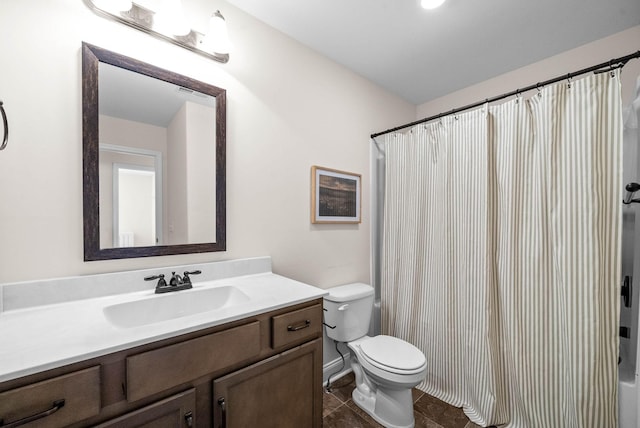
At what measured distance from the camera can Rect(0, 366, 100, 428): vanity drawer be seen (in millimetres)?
602

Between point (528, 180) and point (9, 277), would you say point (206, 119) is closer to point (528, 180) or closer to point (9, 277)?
point (9, 277)

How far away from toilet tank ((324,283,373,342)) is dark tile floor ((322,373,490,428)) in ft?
1.27

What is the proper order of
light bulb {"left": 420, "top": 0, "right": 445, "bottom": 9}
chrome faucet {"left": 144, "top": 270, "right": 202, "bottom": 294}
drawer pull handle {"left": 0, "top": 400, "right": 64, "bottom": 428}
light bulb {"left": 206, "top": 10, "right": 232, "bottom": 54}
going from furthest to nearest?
light bulb {"left": 420, "top": 0, "right": 445, "bottom": 9}
light bulb {"left": 206, "top": 10, "right": 232, "bottom": 54}
chrome faucet {"left": 144, "top": 270, "right": 202, "bottom": 294}
drawer pull handle {"left": 0, "top": 400, "right": 64, "bottom": 428}

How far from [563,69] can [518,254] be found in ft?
4.84

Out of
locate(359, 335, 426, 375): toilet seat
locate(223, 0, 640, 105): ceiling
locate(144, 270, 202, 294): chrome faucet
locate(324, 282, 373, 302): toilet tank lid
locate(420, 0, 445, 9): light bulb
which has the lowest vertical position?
locate(359, 335, 426, 375): toilet seat

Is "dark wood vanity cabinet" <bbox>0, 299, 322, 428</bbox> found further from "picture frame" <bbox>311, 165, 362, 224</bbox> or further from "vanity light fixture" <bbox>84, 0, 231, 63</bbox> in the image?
"vanity light fixture" <bbox>84, 0, 231, 63</bbox>

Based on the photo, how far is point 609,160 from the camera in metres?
1.25

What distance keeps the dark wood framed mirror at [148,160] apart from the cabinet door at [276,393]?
688 mm

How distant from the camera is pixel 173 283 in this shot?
122 centimetres

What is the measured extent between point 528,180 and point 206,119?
1864mm

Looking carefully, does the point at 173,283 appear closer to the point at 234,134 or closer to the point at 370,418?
the point at 234,134

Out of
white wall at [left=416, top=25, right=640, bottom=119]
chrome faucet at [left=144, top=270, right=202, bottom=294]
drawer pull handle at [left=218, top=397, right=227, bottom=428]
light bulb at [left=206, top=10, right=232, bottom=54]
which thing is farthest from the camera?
white wall at [left=416, top=25, right=640, bottom=119]

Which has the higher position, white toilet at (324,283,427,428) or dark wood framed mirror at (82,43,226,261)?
dark wood framed mirror at (82,43,226,261)

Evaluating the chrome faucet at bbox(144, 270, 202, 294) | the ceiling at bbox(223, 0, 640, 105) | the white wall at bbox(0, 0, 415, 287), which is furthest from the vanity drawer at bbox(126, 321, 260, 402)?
the ceiling at bbox(223, 0, 640, 105)
